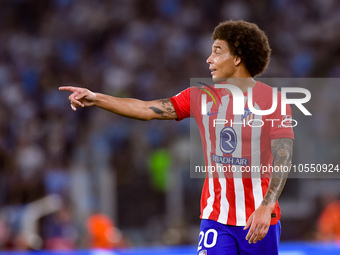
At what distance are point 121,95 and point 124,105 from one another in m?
7.67

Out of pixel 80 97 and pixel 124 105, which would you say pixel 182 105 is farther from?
pixel 80 97

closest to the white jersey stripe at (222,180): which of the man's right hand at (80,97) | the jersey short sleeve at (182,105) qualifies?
the jersey short sleeve at (182,105)

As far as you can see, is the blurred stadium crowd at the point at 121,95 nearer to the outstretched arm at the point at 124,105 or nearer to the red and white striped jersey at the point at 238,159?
the outstretched arm at the point at 124,105

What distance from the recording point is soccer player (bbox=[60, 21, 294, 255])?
384 centimetres

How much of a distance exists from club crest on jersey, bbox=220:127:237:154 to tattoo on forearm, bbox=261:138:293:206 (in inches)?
11.5

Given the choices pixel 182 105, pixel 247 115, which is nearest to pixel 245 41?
pixel 247 115

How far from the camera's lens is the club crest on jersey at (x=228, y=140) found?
12.8 ft

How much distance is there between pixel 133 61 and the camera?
40.8 ft

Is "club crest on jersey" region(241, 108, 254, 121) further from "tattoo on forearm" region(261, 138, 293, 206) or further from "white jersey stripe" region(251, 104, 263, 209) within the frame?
"tattoo on forearm" region(261, 138, 293, 206)

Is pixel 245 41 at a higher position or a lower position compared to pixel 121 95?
lower

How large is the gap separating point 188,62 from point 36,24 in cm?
393

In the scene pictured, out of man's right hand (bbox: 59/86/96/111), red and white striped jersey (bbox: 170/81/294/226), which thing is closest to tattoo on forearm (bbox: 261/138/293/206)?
red and white striped jersey (bbox: 170/81/294/226)

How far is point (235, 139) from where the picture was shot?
3.89 meters

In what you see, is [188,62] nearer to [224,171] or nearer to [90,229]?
[90,229]
